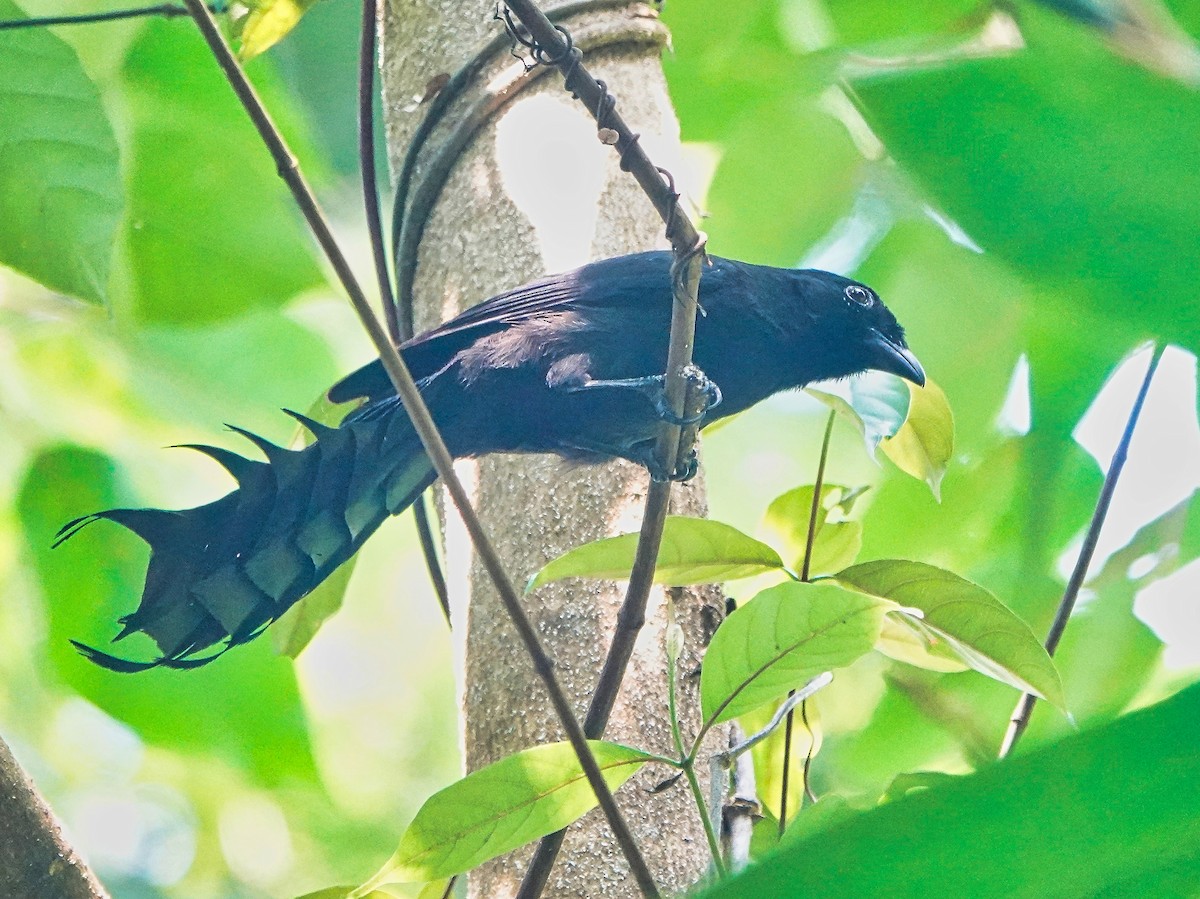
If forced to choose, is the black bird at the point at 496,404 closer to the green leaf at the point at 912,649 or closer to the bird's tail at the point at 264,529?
the bird's tail at the point at 264,529

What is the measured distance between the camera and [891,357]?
3.42 metres

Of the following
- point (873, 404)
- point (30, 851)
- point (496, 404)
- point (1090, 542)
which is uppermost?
point (496, 404)

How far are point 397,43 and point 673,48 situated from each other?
26.7 inches

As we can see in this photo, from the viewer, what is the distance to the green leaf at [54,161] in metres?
2.37

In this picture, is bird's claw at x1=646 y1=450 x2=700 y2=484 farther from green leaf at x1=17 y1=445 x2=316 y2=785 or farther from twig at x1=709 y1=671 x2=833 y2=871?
green leaf at x1=17 y1=445 x2=316 y2=785

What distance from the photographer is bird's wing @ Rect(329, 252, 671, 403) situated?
2.65 m

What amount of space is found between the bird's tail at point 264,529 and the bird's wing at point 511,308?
0.31ft

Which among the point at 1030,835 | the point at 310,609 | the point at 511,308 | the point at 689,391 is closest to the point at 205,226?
the point at 511,308

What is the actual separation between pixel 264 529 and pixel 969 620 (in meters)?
1.19

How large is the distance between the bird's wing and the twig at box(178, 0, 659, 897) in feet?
3.28

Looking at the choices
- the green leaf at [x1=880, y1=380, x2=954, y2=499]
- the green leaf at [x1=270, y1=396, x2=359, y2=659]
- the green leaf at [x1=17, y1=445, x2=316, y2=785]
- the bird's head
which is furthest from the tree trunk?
the green leaf at [x1=17, y1=445, x2=316, y2=785]

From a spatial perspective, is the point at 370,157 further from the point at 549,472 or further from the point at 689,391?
the point at 689,391

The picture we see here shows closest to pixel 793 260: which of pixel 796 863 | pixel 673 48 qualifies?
pixel 673 48

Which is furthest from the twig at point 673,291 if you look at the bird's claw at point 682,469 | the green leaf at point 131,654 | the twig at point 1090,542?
the green leaf at point 131,654
